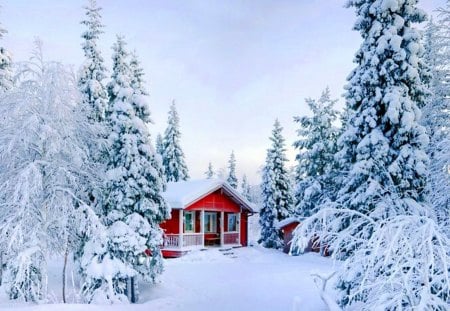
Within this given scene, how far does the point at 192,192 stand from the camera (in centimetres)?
2805

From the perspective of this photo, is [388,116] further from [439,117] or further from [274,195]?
[274,195]

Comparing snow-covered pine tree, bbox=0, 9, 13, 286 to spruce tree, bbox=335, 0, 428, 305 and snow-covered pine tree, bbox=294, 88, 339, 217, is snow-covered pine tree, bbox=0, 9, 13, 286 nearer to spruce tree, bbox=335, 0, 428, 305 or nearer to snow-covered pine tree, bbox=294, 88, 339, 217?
spruce tree, bbox=335, 0, 428, 305

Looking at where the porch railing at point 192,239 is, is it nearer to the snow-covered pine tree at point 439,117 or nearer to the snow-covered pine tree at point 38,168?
the snow-covered pine tree at point 38,168

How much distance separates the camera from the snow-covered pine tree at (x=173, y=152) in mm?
48219

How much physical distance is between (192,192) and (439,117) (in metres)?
16.7

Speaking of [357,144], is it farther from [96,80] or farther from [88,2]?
[88,2]

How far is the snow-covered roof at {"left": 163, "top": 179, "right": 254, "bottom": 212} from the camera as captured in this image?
1070 inches

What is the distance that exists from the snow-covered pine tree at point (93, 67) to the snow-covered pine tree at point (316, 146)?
55.5 ft

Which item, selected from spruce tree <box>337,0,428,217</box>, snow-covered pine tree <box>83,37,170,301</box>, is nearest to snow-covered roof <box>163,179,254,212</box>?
snow-covered pine tree <box>83,37,170,301</box>

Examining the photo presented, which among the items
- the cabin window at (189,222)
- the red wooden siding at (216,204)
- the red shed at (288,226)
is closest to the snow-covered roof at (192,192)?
the red wooden siding at (216,204)

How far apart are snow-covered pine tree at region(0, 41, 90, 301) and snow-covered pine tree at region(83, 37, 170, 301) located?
4.83ft

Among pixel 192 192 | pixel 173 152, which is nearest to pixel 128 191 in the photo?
pixel 192 192

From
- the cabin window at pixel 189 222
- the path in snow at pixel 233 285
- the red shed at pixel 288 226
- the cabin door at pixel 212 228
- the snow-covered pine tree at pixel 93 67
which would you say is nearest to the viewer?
the path in snow at pixel 233 285

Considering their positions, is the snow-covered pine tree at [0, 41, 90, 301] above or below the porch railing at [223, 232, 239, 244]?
above
